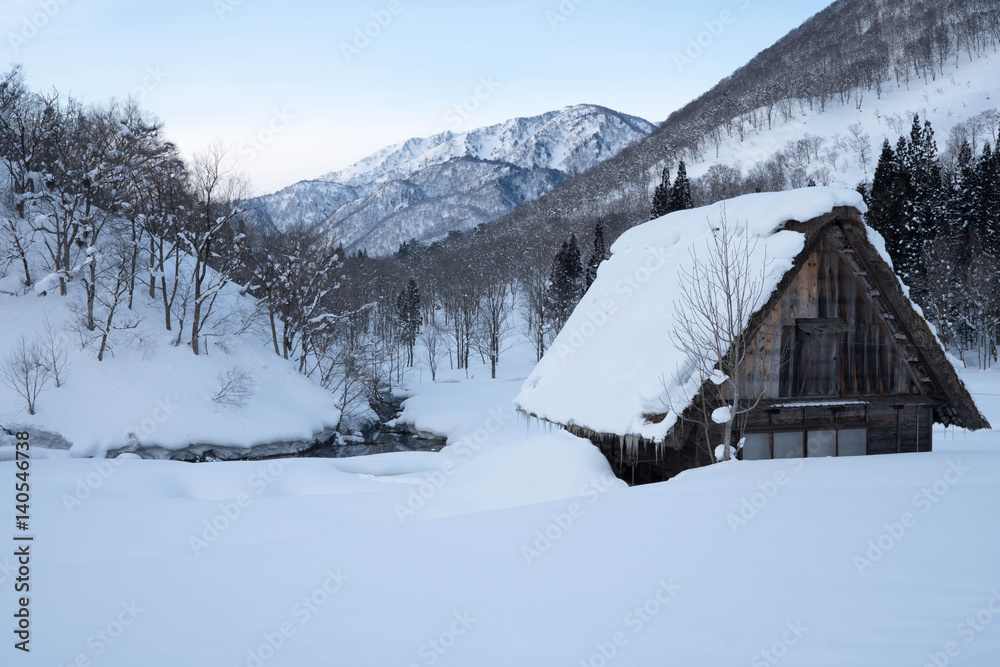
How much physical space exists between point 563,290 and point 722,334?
5020 centimetres

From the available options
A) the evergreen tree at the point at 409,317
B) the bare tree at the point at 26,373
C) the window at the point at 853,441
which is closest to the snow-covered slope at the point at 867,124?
the evergreen tree at the point at 409,317

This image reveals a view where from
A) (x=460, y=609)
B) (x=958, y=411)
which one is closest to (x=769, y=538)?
(x=460, y=609)

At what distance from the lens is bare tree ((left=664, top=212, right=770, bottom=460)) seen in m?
8.95

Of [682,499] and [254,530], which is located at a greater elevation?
[682,499]

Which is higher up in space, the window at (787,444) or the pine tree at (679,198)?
the pine tree at (679,198)

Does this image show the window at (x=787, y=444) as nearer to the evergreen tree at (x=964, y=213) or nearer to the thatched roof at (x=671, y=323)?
the thatched roof at (x=671, y=323)

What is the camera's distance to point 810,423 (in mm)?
11453

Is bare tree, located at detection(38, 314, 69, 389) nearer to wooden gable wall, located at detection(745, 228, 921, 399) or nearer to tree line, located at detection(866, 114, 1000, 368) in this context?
wooden gable wall, located at detection(745, 228, 921, 399)

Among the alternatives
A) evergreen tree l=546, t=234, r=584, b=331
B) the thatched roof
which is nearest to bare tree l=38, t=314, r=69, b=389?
the thatched roof

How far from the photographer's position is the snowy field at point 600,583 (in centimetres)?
373

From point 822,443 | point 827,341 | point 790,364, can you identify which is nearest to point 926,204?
point 827,341

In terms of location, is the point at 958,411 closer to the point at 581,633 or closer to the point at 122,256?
the point at 581,633

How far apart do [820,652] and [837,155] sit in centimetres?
12291

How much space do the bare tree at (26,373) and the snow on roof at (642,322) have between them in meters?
21.4
